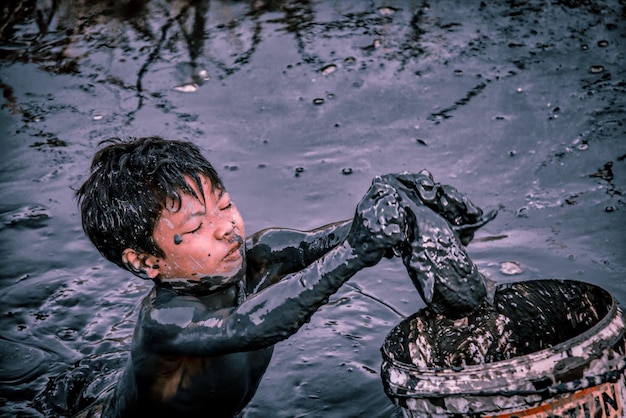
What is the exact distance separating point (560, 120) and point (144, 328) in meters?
3.17

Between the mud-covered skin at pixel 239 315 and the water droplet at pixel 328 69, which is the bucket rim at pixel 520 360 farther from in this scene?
the water droplet at pixel 328 69

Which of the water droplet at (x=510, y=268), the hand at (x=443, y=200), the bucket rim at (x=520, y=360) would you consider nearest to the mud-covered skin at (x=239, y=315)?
the hand at (x=443, y=200)

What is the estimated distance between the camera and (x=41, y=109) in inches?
233

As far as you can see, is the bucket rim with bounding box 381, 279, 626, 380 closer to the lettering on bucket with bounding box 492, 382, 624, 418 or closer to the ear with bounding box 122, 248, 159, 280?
the lettering on bucket with bounding box 492, 382, 624, 418

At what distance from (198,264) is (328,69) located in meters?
3.48

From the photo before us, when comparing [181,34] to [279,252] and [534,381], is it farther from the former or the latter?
[534,381]

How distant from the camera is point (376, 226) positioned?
7.39 ft

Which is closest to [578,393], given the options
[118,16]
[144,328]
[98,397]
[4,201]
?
[144,328]

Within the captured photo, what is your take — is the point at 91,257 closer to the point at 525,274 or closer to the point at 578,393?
the point at 525,274

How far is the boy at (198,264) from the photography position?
2.28 metres

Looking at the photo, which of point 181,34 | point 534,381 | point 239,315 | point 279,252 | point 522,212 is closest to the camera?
point 534,381

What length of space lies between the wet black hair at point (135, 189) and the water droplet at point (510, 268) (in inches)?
66.2

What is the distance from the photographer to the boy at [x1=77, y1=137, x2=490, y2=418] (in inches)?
89.6

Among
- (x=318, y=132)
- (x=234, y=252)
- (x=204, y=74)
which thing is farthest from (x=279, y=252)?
(x=204, y=74)
